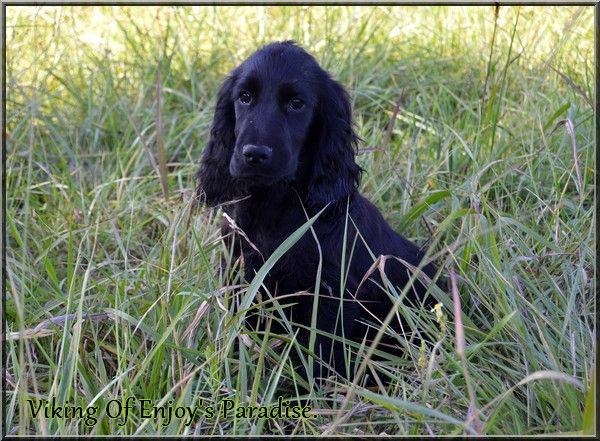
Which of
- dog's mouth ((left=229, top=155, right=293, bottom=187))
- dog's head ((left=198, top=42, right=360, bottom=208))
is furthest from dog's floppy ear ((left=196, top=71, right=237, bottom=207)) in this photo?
dog's mouth ((left=229, top=155, right=293, bottom=187))

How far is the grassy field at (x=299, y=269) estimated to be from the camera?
2.18 metres

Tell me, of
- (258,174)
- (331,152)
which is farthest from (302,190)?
(258,174)

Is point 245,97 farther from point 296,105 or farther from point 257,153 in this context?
point 257,153

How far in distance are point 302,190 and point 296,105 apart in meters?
0.30

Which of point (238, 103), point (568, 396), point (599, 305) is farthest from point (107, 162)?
point (568, 396)

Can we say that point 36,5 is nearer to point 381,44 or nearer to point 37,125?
point 37,125

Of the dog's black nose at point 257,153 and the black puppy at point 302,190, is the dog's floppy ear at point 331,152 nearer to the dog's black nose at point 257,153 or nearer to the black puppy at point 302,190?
the black puppy at point 302,190

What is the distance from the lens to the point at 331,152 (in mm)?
2779

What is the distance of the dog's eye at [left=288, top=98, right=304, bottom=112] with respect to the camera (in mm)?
2666

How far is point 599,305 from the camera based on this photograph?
2.64 metres

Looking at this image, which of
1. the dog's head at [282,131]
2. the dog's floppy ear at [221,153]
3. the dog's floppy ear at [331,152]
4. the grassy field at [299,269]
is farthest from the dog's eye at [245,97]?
the grassy field at [299,269]

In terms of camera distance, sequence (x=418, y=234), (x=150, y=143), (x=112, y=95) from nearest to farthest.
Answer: (x=418, y=234) < (x=150, y=143) < (x=112, y=95)

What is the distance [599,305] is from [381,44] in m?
2.39

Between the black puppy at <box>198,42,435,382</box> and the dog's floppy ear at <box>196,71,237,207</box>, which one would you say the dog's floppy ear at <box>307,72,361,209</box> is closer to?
the black puppy at <box>198,42,435,382</box>
